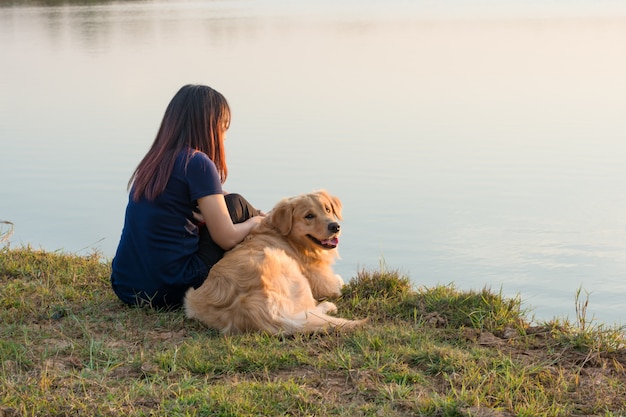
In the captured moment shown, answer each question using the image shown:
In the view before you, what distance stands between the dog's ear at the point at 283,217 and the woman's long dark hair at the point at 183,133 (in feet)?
2.14

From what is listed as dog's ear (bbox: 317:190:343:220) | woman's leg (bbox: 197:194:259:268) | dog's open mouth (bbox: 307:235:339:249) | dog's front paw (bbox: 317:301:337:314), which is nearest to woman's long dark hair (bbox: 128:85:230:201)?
woman's leg (bbox: 197:194:259:268)

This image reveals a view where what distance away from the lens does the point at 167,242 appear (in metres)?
5.86

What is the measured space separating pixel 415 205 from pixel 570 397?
6915mm

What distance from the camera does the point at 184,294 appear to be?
597cm

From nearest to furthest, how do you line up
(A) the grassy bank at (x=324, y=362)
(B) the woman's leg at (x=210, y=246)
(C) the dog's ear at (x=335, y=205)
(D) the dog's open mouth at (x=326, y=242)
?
(A) the grassy bank at (x=324, y=362) → (B) the woman's leg at (x=210, y=246) → (D) the dog's open mouth at (x=326, y=242) → (C) the dog's ear at (x=335, y=205)

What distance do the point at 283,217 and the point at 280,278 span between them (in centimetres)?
83

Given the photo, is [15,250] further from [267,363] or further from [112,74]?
[112,74]

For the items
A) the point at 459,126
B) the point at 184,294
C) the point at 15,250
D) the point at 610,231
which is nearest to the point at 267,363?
the point at 184,294

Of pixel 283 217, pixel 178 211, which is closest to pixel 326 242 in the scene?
pixel 283 217

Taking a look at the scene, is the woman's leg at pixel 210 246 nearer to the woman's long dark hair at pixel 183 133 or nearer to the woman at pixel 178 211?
the woman at pixel 178 211

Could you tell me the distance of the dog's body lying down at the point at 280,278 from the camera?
5.27 metres

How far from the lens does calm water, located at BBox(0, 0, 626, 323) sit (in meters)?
9.46

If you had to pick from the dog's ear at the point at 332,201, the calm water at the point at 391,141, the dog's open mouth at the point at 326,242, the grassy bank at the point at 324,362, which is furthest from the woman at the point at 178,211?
the calm water at the point at 391,141

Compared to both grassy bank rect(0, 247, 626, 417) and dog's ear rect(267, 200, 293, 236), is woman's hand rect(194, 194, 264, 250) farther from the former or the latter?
grassy bank rect(0, 247, 626, 417)
